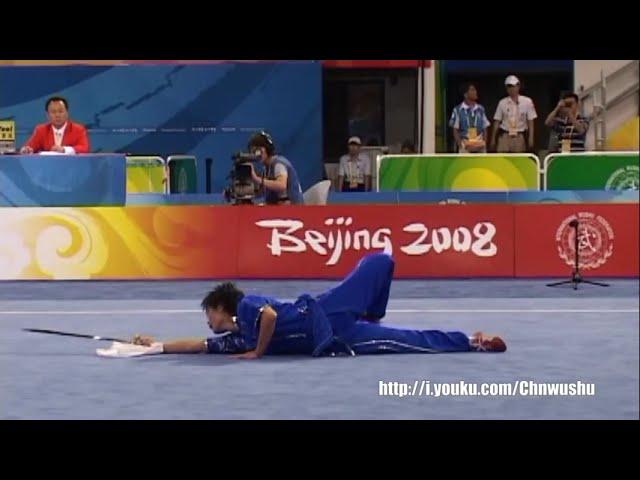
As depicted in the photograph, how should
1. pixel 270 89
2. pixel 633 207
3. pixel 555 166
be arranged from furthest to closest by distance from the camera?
pixel 270 89 < pixel 555 166 < pixel 633 207

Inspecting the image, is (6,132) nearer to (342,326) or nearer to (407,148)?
(407,148)

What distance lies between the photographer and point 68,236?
1662 centimetres

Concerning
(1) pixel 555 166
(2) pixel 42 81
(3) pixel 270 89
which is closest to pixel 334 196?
(1) pixel 555 166

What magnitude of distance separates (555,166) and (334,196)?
9.58ft

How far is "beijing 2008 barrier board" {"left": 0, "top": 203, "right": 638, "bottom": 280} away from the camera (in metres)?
16.5

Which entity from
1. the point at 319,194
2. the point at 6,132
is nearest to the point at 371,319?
the point at 319,194

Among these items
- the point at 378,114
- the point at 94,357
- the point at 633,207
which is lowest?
the point at 94,357

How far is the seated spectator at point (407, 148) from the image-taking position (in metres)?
25.1

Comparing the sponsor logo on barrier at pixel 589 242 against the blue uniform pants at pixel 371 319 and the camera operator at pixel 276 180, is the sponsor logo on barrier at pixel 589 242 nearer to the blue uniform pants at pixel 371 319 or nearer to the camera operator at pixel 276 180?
the camera operator at pixel 276 180

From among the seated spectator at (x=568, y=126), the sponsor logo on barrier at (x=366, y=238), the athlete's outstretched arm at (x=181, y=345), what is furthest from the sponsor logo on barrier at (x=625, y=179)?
the athlete's outstretched arm at (x=181, y=345)

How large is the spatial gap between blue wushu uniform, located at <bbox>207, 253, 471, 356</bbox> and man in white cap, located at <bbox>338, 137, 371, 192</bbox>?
1156 centimetres

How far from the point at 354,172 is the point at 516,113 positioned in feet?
10.7

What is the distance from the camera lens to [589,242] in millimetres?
16438

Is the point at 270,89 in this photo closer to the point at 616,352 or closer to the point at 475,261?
the point at 475,261
